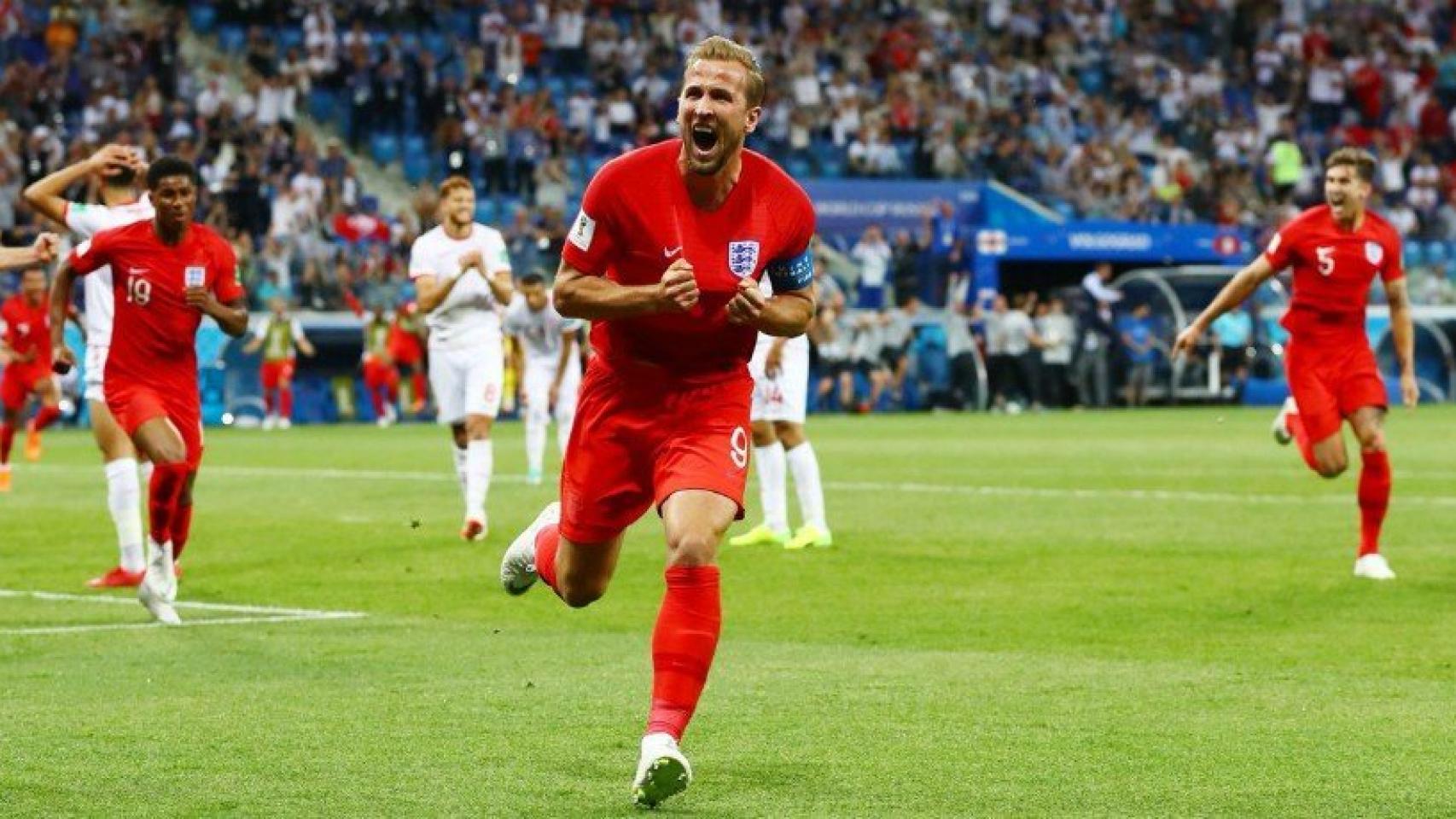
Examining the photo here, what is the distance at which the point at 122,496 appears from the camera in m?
13.9

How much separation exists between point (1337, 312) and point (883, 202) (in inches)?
1134

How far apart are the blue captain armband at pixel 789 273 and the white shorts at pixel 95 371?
24.2ft

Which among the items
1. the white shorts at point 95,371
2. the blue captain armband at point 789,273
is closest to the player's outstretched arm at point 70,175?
the white shorts at point 95,371

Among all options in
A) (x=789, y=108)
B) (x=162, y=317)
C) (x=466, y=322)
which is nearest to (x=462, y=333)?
(x=466, y=322)

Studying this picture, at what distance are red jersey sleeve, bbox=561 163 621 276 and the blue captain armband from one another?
1.72ft

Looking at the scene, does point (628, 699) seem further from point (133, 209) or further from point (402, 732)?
point (133, 209)

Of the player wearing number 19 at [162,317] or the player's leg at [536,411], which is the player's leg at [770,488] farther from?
the player's leg at [536,411]

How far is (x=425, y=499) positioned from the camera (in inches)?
836

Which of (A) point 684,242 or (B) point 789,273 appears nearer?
(A) point 684,242

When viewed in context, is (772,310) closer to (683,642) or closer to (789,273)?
(789,273)

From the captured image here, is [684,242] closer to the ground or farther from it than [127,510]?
farther from it

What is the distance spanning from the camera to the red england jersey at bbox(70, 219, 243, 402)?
42.4ft

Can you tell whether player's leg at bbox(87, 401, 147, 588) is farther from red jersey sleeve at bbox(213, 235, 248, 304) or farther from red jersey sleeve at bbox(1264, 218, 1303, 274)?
red jersey sleeve at bbox(1264, 218, 1303, 274)

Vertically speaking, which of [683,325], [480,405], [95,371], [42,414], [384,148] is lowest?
[42,414]
